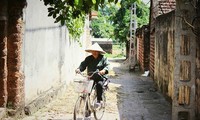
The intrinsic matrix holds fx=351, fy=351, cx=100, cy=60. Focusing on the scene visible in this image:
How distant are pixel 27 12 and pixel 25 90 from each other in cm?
171

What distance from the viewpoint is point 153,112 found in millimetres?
8562

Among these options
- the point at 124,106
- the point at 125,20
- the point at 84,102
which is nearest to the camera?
the point at 84,102

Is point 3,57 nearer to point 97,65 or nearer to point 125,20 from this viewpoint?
point 97,65

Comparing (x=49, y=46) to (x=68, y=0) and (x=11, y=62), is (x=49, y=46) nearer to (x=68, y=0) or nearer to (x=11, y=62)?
(x=11, y=62)

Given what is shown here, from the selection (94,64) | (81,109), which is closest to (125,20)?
(94,64)

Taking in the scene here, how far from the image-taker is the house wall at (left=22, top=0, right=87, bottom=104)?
7.83 m

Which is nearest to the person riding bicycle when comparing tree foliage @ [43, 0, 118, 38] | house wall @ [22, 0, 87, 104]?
house wall @ [22, 0, 87, 104]

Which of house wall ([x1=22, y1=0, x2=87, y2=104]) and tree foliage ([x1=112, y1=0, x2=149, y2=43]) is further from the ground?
tree foliage ([x1=112, y1=0, x2=149, y2=43])

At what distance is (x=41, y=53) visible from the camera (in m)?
8.95

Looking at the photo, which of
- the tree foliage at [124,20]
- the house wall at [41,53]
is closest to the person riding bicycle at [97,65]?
the house wall at [41,53]

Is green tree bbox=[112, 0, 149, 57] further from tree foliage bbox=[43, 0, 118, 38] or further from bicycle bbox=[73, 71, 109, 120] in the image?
tree foliage bbox=[43, 0, 118, 38]

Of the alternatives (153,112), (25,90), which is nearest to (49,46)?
(25,90)

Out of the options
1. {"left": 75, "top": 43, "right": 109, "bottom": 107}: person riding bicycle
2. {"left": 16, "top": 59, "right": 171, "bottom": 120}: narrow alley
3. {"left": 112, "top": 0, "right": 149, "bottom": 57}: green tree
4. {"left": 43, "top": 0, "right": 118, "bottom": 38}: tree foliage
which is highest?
{"left": 112, "top": 0, "right": 149, "bottom": 57}: green tree

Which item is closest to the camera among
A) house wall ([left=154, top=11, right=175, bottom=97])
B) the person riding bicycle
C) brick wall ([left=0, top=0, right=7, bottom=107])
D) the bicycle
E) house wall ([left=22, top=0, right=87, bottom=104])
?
the bicycle
